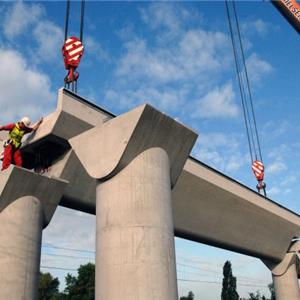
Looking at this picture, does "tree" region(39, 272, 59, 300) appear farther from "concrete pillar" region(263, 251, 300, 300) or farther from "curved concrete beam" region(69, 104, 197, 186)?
"curved concrete beam" region(69, 104, 197, 186)

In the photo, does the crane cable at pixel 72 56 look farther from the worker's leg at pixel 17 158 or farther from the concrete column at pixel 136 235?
the concrete column at pixel 136 235

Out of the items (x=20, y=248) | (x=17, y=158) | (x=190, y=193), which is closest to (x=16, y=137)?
(x=17, y=158)

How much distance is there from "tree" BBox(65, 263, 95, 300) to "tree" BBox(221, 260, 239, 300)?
92.7 ft

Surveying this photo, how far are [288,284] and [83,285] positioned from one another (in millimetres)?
62148

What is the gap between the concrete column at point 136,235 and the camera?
29.5ft

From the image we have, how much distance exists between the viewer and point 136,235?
30.4 feet

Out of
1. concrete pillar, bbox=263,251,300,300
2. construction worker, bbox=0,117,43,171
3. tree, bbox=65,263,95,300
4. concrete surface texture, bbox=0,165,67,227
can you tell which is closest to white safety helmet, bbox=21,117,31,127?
construction worker, bbox=0,117,43,171

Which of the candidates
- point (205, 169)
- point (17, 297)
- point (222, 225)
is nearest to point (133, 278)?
point (17, 297)

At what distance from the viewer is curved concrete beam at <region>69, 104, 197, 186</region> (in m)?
9.75

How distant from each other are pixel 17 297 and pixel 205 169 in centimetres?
1146

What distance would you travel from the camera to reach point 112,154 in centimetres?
992

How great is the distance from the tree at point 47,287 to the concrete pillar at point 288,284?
7072 cm

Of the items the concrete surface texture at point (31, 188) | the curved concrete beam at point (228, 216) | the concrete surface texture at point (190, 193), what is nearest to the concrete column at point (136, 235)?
the concrete surface texture at point (190, 193)

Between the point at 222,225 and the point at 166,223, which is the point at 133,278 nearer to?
the point at 166,223
